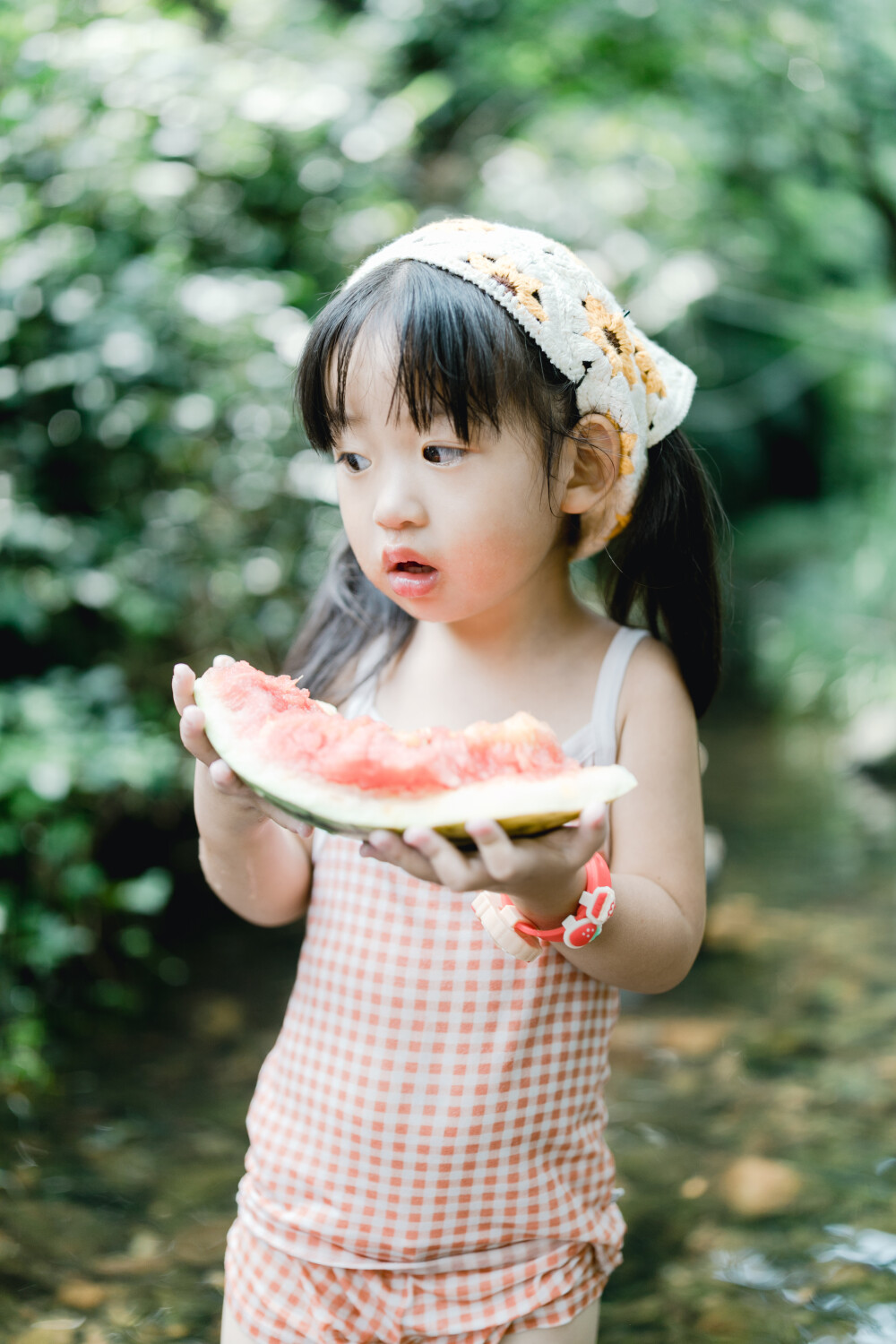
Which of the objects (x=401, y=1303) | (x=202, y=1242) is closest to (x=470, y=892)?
(x=401, y=1303)

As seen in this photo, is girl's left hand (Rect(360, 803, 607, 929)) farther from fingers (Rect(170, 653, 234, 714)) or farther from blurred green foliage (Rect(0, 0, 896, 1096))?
blurred green foliage (Rect(0, 0, 896, 1096))

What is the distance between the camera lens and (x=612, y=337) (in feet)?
5.61

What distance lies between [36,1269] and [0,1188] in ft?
0.99

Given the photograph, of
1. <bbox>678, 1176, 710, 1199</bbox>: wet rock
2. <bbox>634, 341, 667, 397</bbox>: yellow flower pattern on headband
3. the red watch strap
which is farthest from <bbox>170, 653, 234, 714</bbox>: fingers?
<bbox>678, 1176, 710, 1199</bbox>: wet rock

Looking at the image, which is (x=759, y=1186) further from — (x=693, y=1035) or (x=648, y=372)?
(x=648, y=372)

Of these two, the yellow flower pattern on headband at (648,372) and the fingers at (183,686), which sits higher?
the yellow flower pattern on headband at (648,372)

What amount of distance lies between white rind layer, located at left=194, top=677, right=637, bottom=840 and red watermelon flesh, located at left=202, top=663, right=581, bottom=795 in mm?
16

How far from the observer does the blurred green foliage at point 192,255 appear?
3.28 meters

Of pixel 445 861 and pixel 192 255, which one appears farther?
pixel 192 255

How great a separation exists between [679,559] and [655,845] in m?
0.52

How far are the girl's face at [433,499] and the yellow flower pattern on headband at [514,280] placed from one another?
17 centimetres

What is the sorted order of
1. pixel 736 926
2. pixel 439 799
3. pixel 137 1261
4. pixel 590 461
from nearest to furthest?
pixel 439 799, pixel 590 461, pixel 137 1261, pixel 736 926

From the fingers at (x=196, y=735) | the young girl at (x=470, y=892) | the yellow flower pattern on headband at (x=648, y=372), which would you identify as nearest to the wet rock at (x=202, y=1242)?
the young girl at (x=470, y=892)

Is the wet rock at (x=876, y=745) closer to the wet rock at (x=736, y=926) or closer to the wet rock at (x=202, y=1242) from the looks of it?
the wet rock at (x=736, y=926)
